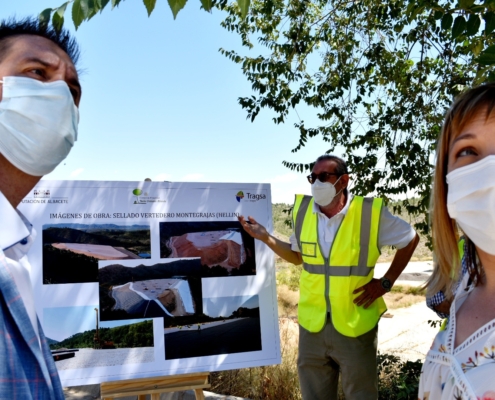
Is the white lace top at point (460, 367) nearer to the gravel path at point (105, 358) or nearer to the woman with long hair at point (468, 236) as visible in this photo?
the woman with long hair at point (468, 236)

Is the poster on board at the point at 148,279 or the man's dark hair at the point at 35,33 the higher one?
the man's dark hair at the point at 35,33

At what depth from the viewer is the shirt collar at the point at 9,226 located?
3.90 ft

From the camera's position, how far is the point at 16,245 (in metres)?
1.27

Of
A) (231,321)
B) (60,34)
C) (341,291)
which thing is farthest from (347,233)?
(60,34)

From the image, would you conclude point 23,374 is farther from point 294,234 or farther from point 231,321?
point 294,234

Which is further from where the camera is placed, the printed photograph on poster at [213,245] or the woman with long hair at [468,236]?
the printed photograph on poster at [213,245]

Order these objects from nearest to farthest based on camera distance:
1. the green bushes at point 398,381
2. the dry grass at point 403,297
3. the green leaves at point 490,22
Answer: the green leaves at point 490,22 < the green bushes at point 398,381 < the dry grass at point 403,297

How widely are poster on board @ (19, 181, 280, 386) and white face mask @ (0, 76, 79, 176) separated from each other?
2.09m

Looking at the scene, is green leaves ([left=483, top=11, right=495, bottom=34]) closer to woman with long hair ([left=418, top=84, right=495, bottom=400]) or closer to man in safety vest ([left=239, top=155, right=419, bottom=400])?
woman with long hair ([left=418, top=84, right=495, bottom=400])

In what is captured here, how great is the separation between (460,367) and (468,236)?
393mm

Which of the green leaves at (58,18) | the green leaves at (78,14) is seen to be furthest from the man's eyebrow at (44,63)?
the green leaves at (78,14)

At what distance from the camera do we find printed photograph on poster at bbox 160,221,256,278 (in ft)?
11.9

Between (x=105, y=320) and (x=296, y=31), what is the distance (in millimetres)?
4512

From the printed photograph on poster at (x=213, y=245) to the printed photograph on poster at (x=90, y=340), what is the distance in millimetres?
622
